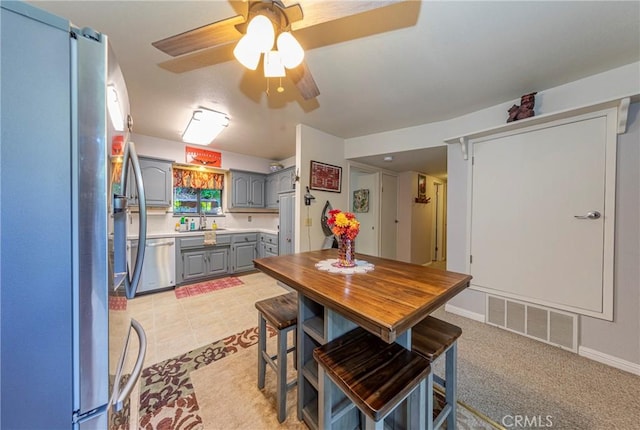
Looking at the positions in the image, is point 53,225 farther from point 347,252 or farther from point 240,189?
point 240,189

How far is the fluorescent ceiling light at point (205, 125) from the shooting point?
2621mm

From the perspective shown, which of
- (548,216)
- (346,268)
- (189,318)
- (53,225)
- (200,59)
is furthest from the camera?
(189,318)

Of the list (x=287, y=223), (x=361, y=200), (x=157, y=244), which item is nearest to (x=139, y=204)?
(x=287, y=223)

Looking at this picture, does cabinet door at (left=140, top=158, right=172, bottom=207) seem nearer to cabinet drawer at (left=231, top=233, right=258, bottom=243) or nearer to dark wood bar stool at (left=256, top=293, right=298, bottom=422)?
cabinet drawer at (left=231, top=233, right=258, bottom=243)

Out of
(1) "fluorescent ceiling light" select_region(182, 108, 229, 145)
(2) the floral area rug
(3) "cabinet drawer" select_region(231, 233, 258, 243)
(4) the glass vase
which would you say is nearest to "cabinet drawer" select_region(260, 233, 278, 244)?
(3) "cabinet drawer" select_region(231, 233, 258, 243)

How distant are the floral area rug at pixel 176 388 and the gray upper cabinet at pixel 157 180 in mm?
2598

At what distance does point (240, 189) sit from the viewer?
170 inches

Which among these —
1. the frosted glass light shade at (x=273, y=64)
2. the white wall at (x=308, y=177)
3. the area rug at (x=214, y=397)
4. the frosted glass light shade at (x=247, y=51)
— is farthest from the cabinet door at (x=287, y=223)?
the frosted glass light shade at (x=247, y=51)

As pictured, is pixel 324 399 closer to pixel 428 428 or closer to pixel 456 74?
pixel 428 428

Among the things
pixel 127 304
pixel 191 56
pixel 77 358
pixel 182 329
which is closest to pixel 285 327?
pixel 127 304

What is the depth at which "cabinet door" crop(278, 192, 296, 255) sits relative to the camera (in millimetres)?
3588

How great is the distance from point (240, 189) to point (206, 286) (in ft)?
6.19

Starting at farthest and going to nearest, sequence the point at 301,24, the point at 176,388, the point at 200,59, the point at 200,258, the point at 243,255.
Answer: the point at 243,255 → the point at 200,258 → the point at 200,59 → the point at 176,388 → the point at 301,24

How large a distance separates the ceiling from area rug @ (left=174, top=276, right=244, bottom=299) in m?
2.47
